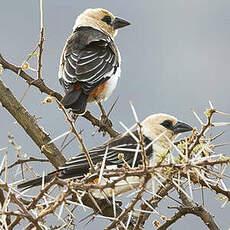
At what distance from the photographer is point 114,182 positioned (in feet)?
5.75

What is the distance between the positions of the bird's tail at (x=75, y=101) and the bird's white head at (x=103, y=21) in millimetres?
1836

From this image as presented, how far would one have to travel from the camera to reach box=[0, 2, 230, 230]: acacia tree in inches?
67.9

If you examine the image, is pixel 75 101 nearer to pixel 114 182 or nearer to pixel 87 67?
pixel 87 67

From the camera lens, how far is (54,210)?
1705 millimetres

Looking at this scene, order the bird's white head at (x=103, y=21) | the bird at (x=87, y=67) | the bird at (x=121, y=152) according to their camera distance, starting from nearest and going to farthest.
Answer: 1. the bird at (x=121, y=152)
2. the bird at (x=87, y=67)
3. the bird's white head at (x=103, y=21)

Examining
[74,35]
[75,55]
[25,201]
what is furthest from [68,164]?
[74,35]

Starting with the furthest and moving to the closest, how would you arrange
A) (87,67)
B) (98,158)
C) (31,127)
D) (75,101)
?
(87,67) < (75,101) < (98,158) < (31,127)

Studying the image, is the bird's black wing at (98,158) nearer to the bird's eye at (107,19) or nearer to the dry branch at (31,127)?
the dry branch at (31,127)

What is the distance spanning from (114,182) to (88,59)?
3272mm

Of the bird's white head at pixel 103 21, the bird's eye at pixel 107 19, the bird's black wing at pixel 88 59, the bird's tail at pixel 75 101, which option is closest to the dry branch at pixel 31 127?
the bird's tail at pixel 75 101

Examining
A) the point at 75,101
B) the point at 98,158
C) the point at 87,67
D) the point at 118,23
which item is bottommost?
the point at 98,158

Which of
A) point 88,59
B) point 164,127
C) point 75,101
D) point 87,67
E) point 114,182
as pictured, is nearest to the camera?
point 114,182

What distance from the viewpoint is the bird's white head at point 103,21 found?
6.09m

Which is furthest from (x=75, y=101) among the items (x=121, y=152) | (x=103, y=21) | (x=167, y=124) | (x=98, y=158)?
(x=103, y=21)
